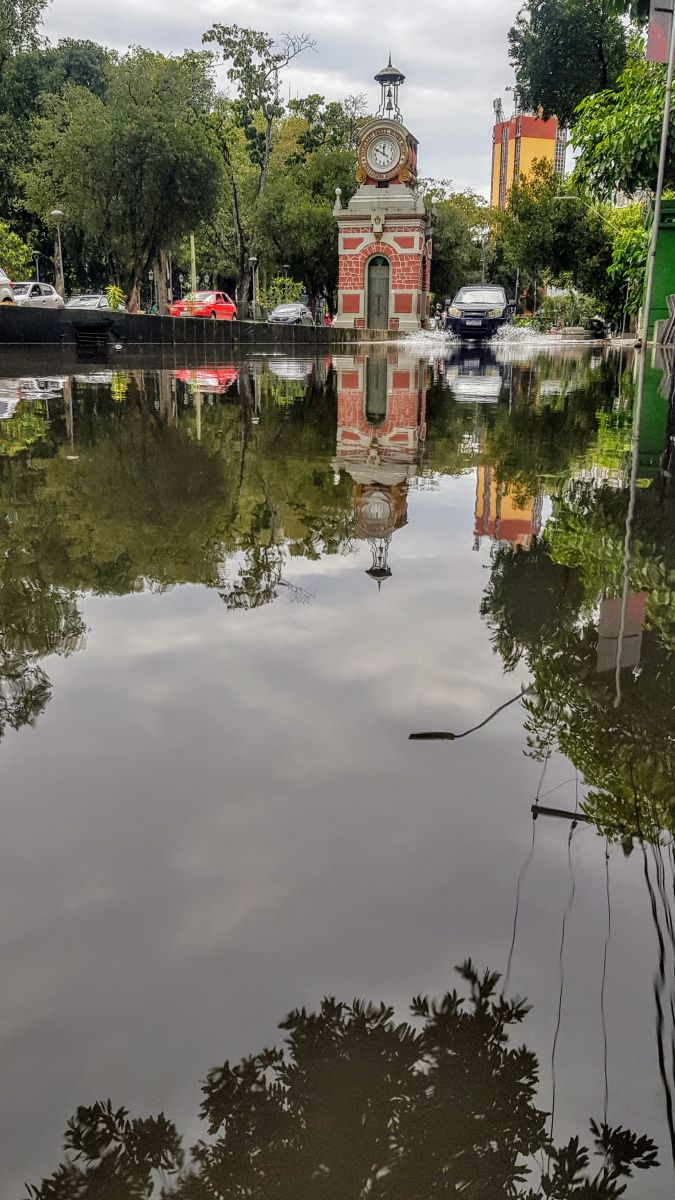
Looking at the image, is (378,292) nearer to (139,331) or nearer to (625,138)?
(139,331)

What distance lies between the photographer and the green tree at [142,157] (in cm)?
3541

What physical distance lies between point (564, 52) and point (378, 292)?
1568cm

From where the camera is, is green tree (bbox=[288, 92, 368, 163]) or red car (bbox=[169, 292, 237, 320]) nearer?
red car (bbox=[169, 292, 237, 320])

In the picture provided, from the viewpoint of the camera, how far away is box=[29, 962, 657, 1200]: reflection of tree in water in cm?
107

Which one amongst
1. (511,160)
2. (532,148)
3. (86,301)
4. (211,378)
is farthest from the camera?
(511,160)

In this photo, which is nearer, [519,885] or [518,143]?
[519,885]

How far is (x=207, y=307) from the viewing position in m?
35.8

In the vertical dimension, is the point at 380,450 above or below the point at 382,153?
below

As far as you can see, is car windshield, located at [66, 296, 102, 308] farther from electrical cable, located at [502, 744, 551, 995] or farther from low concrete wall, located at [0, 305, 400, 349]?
electrical cable, located at [502, 744, 551, 995]

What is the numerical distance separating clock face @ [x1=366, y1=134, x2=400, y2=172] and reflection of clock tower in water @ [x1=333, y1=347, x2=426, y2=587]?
A: 3934 cm

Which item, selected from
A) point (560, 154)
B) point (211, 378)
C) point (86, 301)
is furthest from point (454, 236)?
point (560, 154)

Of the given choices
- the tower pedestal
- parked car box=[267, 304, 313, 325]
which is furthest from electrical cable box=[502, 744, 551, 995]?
the tower pedestal

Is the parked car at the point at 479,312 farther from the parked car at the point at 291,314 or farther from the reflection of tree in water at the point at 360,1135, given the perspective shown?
the reflection of tree in water at the point at 360,1135

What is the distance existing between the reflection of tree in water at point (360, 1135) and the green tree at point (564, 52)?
123 ft
